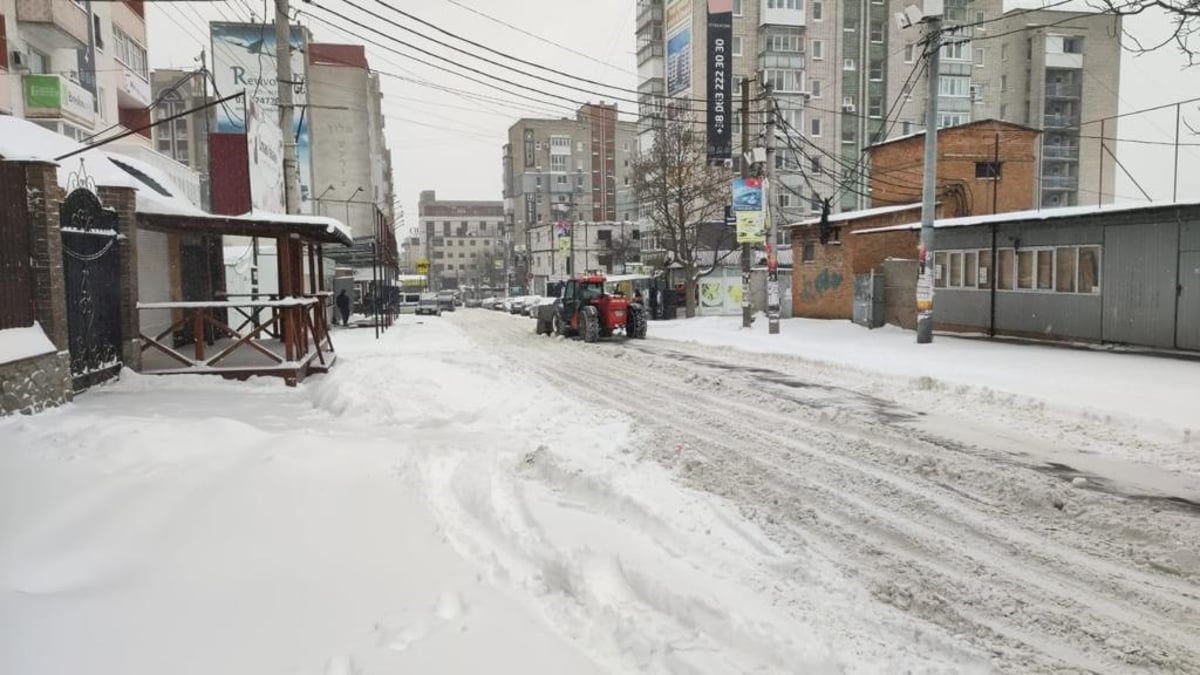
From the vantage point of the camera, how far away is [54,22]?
24406 mm

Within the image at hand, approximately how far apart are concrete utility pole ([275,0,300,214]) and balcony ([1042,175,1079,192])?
71.5m

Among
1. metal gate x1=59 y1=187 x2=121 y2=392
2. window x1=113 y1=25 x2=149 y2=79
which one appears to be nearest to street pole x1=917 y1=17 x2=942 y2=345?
metal gate x1=59 y1=187 x2=121 y2=392

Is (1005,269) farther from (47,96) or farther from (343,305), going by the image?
(47,96)

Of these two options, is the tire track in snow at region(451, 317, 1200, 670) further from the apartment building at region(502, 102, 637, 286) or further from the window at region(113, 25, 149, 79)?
the apartment building at region(502, 102, 637, 286)

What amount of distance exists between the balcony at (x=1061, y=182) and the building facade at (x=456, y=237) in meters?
88.4

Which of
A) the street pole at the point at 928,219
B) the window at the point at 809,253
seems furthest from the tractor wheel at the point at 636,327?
the street pole at the point at 928,219

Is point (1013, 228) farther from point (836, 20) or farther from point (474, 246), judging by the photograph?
point (474, 246)

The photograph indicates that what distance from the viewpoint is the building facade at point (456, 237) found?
148 meters

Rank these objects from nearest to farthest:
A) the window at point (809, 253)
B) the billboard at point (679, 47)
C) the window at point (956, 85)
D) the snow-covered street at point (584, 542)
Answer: the snow-covered street at point (584, 542), the window at point (809, 253), the billboard at point (679, 47), the window at point (956, 85)

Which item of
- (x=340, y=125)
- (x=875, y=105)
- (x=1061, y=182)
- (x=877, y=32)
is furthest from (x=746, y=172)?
(x=1061, y=182)

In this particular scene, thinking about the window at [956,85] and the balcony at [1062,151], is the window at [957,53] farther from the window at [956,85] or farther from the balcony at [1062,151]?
the balcony at [1062,151]

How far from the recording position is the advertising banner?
57.7 meters

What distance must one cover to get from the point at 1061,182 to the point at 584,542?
79.0 meters

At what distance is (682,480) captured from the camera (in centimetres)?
682
